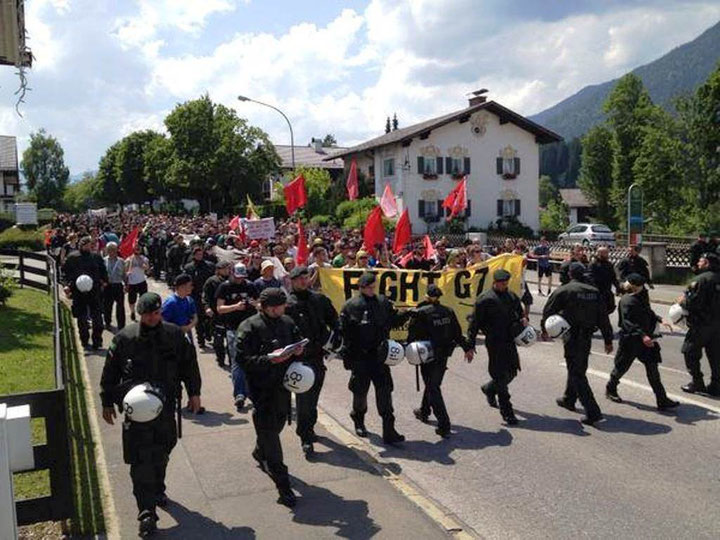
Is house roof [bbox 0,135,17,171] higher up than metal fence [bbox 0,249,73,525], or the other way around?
house roof [bbox 0,135,17,171]

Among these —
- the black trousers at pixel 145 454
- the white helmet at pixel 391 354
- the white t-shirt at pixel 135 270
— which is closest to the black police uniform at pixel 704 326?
the white helmet at pixel 391 354

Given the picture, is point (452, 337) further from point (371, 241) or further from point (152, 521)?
point (371, 241)

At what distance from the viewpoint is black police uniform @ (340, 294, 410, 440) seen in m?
7.75

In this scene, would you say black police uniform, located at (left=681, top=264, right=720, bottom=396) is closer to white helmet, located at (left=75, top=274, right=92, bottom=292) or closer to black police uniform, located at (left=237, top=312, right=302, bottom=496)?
black police uniform, located at (left=237, top=312, right=302, bottom=496)

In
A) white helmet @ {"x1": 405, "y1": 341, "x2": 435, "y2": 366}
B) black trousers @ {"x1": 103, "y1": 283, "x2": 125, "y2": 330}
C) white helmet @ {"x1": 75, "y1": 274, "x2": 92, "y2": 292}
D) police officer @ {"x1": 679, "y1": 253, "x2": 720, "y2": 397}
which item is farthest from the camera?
black trousers @ {"x1": 103, "y1": 283, "x2": 125, "y2": 330}

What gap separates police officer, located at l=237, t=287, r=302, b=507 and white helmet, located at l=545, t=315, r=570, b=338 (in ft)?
11.6

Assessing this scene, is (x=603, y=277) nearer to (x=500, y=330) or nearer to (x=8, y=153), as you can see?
(x=500, y=330)

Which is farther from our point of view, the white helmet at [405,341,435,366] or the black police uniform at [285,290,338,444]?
the white helmet at [405,341,435,366]

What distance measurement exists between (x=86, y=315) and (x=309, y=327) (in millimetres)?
6808

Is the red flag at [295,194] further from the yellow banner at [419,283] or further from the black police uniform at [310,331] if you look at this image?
the black police uniform at [310,331]

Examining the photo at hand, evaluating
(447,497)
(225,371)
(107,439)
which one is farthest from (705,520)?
(225,371)

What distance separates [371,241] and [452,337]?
7537 mm

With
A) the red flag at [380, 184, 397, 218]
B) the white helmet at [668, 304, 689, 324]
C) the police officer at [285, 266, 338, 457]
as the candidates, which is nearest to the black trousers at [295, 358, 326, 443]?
the police officer at [285, 266, 338, 457]

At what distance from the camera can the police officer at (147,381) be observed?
5633 millimetres
